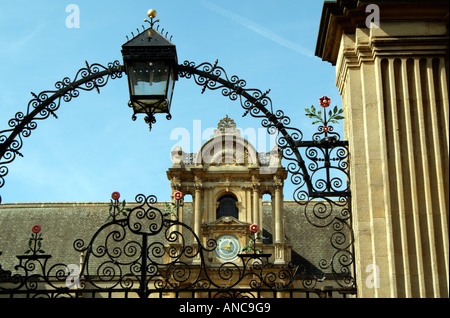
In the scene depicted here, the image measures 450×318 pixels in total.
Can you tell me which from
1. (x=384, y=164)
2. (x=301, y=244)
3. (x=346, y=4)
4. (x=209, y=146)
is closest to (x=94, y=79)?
(x=346, y=4)

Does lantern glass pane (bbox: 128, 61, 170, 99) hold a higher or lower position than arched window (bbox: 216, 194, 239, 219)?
lower

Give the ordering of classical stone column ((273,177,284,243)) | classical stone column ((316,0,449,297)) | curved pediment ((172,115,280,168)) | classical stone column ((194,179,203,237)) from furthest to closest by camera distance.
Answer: curved pediment ((172,115,280,168)) → classical stone column ((194,179,203,237)) → classical stone column ((273,177,284,243)) → classical stone column ((316,0,449,297))

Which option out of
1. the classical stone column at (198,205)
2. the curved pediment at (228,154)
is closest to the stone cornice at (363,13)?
the classical stone column at (198,205)

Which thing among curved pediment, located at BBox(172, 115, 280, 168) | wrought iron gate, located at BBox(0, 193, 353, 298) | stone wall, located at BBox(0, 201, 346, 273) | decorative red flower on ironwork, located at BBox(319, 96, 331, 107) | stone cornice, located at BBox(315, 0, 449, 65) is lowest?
wrought iron gate, located at BBox(0, 193, 353, 298)

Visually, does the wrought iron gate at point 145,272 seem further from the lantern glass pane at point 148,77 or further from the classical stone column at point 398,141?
the lantern glass pane at point 148,77

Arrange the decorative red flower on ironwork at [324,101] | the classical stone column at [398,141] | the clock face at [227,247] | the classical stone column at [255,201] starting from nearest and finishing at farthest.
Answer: the classical stone column at [398,141]
the decorative red flower on ironwork at [324,101]
the clock face at [227,247]
the classical stone column at [255,201]

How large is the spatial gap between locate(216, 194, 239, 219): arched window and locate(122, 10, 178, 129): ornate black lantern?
22196mm

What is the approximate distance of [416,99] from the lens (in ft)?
17.2

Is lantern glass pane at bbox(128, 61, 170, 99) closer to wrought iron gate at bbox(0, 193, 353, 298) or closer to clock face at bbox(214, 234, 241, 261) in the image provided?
wrought iron gate at bbox(0, 193, 353, 298)

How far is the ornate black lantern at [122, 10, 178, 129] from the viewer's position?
6047mm

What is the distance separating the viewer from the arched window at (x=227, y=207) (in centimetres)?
2817

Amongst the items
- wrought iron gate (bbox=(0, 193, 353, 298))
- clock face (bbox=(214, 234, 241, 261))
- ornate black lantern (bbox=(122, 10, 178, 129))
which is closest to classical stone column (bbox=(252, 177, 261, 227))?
clock face (bbox=(214, 234, 241, 261))

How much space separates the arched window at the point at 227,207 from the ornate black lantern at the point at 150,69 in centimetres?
2220

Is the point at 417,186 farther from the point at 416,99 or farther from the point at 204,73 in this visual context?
the point at 204,73
